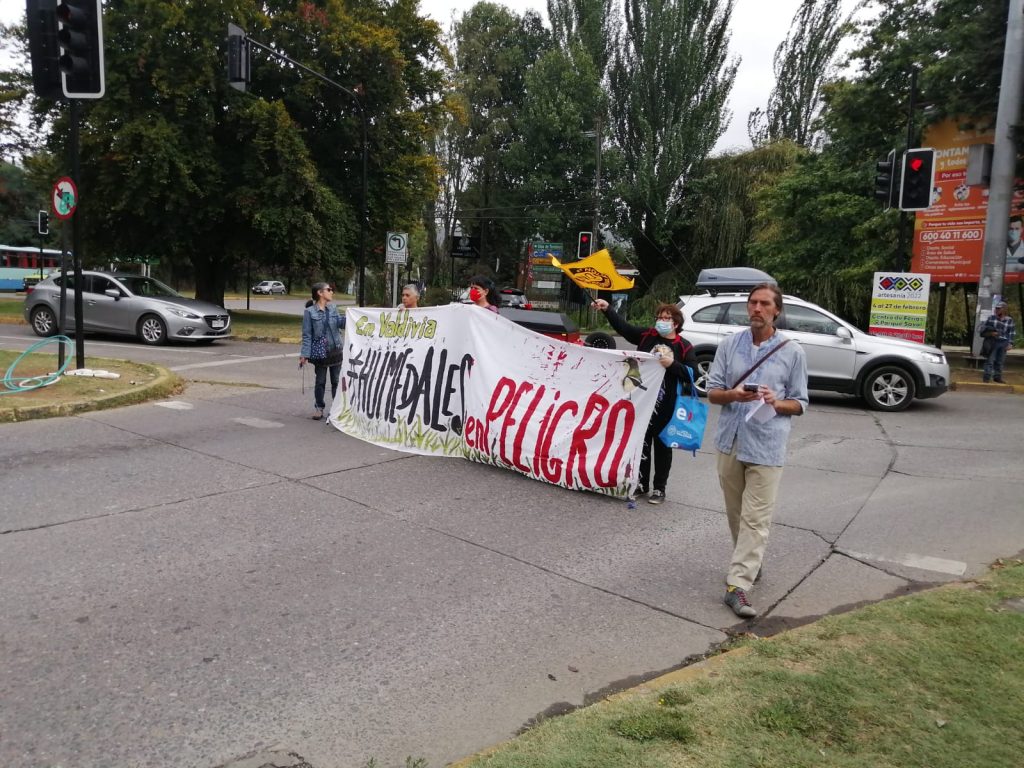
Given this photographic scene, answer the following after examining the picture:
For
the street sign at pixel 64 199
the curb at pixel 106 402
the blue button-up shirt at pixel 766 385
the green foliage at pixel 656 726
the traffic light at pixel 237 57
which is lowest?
the green foliage at pixel 656 726

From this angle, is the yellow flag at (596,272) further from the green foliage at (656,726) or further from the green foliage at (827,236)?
the green foliage at (827,236)

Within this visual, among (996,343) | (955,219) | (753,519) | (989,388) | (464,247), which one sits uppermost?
(464,247)

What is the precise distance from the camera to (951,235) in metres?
18.4

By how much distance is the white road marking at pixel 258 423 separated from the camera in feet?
30.3

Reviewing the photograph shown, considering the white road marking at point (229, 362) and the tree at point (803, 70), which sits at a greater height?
the tree at point (803, 70)

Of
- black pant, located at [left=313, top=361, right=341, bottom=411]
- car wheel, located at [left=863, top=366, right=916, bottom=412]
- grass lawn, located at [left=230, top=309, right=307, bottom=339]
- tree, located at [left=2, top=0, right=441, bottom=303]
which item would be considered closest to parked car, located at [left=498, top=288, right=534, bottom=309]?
tree, located at [left=2, top=0, right=441, bottom=303]

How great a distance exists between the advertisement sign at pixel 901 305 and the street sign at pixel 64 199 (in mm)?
14048

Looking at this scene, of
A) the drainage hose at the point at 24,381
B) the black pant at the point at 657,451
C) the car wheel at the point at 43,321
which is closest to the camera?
the black pant at the point at 657,451

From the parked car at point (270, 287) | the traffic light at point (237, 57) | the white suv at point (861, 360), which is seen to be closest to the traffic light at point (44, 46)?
the traffic light at point (237, 57)

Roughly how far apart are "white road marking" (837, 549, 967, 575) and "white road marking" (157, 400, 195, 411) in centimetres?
815

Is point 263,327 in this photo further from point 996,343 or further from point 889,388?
point 996,343

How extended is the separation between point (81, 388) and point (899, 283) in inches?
578

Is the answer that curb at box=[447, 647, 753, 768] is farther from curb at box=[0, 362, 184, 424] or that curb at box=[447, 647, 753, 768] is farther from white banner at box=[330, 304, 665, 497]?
curb at box=[0, 362, 184, 424]

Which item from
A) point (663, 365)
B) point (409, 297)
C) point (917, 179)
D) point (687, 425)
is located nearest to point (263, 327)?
point (409, 297)
